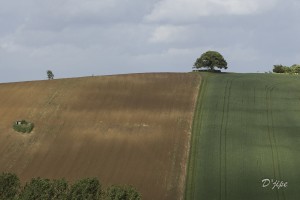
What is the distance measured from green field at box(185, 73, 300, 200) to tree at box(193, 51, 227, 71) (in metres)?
15.9

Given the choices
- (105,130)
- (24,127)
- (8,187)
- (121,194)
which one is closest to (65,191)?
(8,187)

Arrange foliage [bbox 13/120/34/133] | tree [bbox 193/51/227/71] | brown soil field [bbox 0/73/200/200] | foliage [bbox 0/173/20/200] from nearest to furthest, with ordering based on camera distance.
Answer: foliage [bbox 0/173/20/200] → brown soil field [bbox 0/73/200/200] → foliage [bbox 13/120/34/133] → tree [bbox 193/51/227/71]

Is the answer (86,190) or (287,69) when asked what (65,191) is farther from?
(287,69)

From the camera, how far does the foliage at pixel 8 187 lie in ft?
151

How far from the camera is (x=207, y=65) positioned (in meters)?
107

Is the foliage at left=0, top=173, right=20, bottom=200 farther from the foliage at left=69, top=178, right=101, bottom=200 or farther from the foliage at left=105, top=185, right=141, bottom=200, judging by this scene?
the foliage at left=105, top=185, right=141, bottom=200

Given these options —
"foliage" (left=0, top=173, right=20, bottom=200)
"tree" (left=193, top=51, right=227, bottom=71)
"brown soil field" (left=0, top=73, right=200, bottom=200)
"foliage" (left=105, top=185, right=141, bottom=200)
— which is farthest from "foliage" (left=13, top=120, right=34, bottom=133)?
"tree" (left=193, top=51, right=227, bottom=71)

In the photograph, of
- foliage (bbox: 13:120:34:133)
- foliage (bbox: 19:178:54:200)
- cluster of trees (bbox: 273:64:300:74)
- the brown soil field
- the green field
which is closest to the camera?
foliage (bbox: 19:178:54:200)

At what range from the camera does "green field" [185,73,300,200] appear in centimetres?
5331

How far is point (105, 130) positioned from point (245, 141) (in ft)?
63.5

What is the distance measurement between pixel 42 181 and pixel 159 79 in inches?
1936

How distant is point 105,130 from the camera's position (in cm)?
6938

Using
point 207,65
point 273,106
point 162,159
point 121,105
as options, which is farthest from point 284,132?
point 207,65

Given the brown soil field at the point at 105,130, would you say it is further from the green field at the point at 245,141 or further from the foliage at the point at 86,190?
the foliage at the point at 86,190
